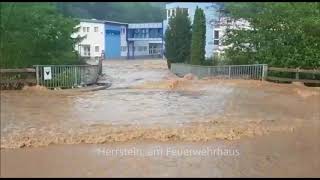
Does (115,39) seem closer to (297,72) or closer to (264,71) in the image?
(264,71)

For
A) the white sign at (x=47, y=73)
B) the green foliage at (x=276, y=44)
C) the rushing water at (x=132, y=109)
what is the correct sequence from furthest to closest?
the green foliage at (x=276, y=44), the rushing water at (x=132, y=109), the white sign at (x=47, y=73)

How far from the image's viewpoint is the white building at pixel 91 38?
315 centimetres

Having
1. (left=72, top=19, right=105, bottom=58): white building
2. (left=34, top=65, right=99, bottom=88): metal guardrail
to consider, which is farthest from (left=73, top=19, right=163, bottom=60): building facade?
(left=34, top=65, right=99, bottom=88): metal guardrail

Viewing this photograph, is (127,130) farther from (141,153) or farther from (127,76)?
(127,76)

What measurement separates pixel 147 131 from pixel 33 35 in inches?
88.1

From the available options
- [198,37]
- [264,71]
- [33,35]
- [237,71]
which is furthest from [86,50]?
[198,37]

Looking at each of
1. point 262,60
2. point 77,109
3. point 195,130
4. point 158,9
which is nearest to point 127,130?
point 195,130

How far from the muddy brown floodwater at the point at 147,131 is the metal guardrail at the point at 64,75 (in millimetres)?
66

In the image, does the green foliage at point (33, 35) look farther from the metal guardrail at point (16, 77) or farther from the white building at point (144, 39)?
the white building at point (144, 39)

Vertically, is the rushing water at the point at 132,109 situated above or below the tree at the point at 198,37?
below

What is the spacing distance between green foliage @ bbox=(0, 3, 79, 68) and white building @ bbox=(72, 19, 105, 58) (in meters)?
0.20

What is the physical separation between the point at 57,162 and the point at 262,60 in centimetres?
541

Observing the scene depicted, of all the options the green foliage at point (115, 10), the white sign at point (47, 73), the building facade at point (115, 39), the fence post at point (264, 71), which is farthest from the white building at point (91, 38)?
the fence post at point (264, 71)

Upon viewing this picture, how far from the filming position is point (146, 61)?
Answer: 190 inches
